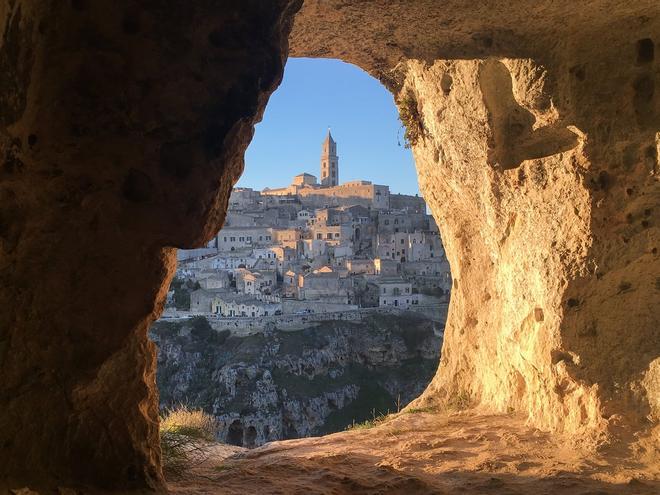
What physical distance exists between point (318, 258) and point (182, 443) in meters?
57.6

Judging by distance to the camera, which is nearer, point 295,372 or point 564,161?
point 564,161

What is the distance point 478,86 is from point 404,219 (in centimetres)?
6604

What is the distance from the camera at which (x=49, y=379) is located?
10.8 feet

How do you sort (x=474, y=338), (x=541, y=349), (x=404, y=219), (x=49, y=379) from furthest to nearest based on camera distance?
(x=404, y=219) → (x=474, y=338) → (x=541, y=349) → (x=49, y=379)

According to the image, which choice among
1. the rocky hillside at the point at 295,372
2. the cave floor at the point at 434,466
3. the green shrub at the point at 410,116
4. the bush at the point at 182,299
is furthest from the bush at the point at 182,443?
the bush at the point at 182,299

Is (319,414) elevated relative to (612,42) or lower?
lower

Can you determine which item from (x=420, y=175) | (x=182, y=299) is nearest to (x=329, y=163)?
(x=182, y=299)

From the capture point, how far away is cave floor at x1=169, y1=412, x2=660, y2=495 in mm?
4238

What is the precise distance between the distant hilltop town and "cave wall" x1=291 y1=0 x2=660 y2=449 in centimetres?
4220

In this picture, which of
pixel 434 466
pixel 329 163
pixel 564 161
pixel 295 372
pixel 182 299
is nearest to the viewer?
pixel 434 466

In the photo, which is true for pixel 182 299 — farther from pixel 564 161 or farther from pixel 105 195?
pixel 105 195

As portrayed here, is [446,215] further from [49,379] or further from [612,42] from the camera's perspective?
[49,379]

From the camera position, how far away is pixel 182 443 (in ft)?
17.1

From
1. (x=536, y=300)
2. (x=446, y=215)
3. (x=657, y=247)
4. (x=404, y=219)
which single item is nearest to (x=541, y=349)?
(x=536, y=300)
